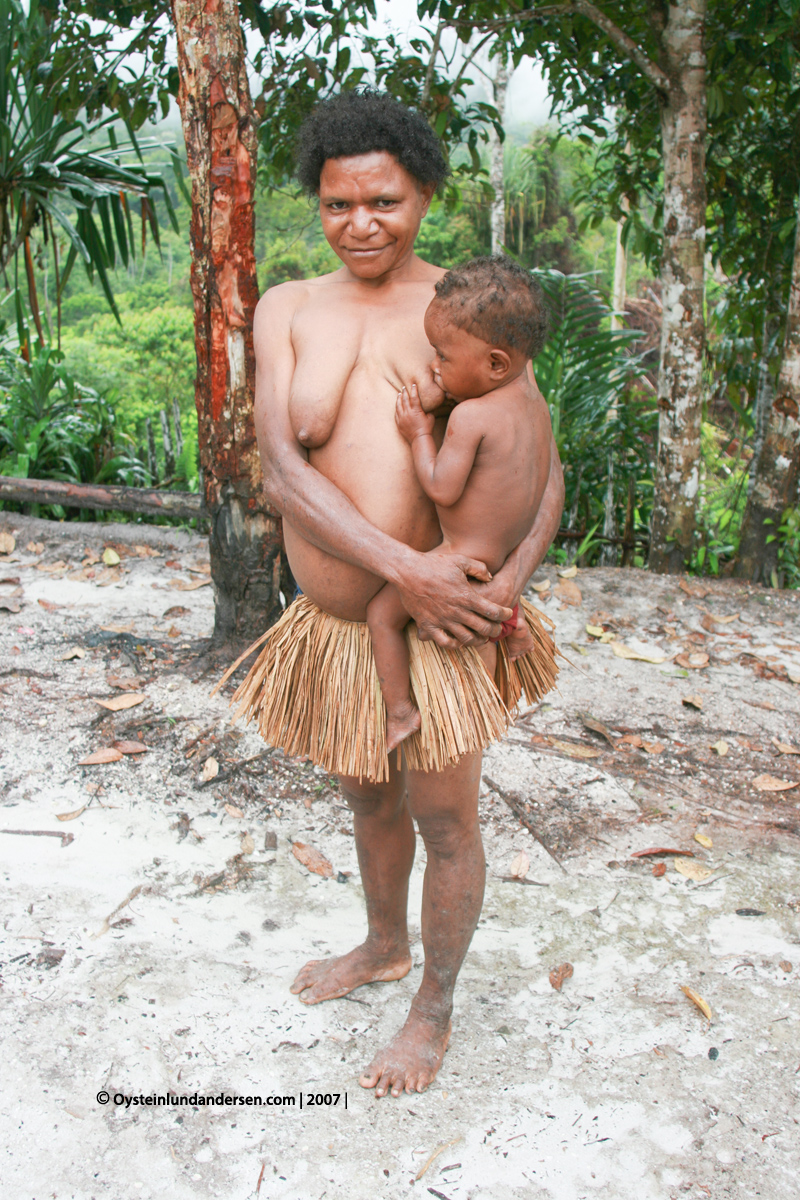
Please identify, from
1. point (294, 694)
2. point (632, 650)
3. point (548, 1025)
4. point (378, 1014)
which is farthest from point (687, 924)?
point (632, 650)

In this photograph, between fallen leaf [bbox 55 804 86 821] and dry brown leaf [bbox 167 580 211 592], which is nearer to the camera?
fallen leaf [bbox 55 804 86 821]

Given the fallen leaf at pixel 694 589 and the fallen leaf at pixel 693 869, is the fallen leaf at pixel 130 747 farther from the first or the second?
the fallen leaf at pixel 694 589

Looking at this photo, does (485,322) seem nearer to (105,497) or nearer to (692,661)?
(692,661)

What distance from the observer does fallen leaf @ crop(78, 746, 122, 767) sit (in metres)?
2.84

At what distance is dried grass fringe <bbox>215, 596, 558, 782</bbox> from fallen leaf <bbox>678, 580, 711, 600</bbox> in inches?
104

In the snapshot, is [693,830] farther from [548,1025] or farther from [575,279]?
[575,279]

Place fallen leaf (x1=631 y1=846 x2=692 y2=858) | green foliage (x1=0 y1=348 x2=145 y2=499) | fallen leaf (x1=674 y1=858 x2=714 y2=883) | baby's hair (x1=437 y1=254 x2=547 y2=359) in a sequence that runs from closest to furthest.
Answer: baby's hair (x1=437 y1=254 x2=547 y2=359), fallen leaf (x1=674 y1=858 x2=714 y2=883), fallen leaf (x1=631 y1=846 x2=692 y2=858), green foliage (x1=0 y1=348 x2=145 y2=499)

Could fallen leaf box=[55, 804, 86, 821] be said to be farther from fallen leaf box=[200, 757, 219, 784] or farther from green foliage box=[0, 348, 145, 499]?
green foliage box=[0, 348, 145, 499]

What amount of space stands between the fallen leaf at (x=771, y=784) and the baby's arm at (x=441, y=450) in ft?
6.65

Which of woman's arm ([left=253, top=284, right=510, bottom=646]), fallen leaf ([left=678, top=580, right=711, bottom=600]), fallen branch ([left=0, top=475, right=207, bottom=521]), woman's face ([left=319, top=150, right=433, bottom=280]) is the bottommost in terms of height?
fallen leaf ([left=678, top=580, right=711, bottom=600])

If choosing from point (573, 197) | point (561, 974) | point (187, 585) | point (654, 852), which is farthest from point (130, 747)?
point (573, 197)

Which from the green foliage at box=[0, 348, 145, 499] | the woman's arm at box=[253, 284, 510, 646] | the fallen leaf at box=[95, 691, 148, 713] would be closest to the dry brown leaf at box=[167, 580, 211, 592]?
the fallen leaf at box=[95, 691, 148, 713]

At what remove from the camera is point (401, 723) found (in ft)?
5.29

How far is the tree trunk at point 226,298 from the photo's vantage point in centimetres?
293
